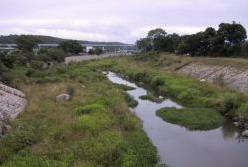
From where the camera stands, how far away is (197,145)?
2402 cm

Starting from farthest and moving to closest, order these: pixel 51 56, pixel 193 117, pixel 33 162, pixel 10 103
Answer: pixel 51 56 → pixel 193 117 → pixel 10 103 → pixel 33 162

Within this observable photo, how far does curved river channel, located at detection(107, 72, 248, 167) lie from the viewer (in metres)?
20.7

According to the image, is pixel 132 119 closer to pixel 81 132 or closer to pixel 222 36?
pixel 81 132

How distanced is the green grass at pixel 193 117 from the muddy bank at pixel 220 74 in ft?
23.7

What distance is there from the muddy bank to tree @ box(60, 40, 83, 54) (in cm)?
7073

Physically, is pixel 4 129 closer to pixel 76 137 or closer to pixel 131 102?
pixel 76 137

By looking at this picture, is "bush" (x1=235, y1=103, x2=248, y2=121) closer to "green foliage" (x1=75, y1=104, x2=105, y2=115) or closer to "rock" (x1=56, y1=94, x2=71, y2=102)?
"green foliage" (x1=75, y1=104, x2=105, y2=115)

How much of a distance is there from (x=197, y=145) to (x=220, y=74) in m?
25.0

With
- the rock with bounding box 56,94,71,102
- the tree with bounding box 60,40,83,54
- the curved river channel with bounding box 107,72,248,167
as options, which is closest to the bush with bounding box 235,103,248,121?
the curved river channel with bounding box 107,72,248,167

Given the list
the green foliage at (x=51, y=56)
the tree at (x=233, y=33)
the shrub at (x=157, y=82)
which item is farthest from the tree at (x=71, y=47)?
the shrub at (x=157, y=82)

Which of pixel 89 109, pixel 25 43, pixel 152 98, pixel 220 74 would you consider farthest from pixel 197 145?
pixel 25 43

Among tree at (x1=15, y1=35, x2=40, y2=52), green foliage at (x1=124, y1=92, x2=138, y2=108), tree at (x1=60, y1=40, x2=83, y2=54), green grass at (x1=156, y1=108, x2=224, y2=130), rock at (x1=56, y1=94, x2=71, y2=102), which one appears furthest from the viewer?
tree at (x1=60, y1=40, x2=83, y2=54)

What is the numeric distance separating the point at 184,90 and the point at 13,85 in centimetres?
1641

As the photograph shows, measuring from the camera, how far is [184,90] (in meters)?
41.0
